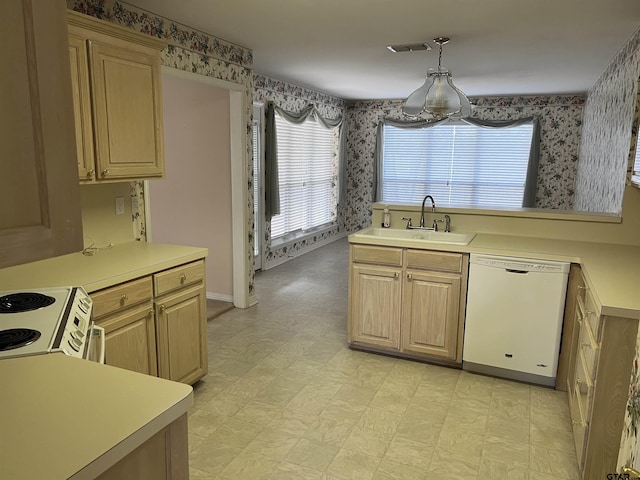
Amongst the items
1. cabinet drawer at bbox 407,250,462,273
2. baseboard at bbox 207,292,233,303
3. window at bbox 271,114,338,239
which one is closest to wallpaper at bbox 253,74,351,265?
window at bbox 271,114,338,239

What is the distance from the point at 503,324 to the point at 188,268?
2.08m

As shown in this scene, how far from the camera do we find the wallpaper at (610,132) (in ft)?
11.0

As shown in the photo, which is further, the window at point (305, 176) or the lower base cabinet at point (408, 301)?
the window at point (305, 176)

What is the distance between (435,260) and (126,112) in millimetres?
2171

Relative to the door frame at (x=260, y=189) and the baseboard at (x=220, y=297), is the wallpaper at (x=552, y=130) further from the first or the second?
the baseboard at (x=220, y=297)

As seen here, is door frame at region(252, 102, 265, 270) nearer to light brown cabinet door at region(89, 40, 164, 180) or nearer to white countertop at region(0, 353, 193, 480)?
light brown cabinet door at region(89, 40, 164, 180)

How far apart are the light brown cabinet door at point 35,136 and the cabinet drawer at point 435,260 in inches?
103

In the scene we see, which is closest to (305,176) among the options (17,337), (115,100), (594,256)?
(115,100)

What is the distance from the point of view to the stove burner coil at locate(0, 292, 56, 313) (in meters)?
1.79

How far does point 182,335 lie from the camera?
279cm

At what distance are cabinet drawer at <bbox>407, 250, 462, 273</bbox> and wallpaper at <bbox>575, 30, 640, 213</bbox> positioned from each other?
131 cm

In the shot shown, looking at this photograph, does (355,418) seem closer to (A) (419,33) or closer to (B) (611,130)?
(A) (419,33)

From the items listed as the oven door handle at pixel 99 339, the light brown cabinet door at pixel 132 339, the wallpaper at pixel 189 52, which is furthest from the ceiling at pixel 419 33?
the oven door handle at pixel 99 339

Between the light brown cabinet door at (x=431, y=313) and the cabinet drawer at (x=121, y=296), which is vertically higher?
the cabinet drawer at (x=121, y=296)
